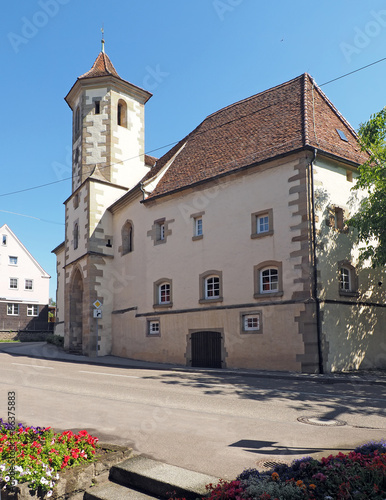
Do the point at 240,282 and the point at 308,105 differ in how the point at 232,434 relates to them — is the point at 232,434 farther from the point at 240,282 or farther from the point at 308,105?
the point at 308,105

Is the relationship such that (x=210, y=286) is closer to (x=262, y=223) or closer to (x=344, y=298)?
(x=262, y=223)

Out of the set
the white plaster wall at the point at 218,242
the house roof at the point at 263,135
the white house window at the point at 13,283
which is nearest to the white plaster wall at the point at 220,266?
the white plaster wall at the point at 218,242

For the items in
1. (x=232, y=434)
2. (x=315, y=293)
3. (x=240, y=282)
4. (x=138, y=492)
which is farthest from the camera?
(x=240, y=282)

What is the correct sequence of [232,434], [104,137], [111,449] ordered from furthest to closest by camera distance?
[104,137]
[232,434]
[111,449]

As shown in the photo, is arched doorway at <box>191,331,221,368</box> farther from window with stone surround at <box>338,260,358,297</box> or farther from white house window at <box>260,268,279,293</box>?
window with stone surround at <box>338,260,358,297</box>

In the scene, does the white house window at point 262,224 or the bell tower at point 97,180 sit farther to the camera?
the bell tower at point 97,180

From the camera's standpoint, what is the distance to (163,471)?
4848 mm

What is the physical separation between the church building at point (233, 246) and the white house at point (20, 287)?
979 inches

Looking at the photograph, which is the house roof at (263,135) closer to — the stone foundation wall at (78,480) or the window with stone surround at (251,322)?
the window with stone surround at (251,322)

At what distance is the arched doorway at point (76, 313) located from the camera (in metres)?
27.8

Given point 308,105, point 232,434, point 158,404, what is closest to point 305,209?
point 308,105

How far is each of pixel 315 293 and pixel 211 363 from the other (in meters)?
5.57

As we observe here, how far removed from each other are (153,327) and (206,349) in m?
4.01

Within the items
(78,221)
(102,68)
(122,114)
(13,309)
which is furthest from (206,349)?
(13,309)
